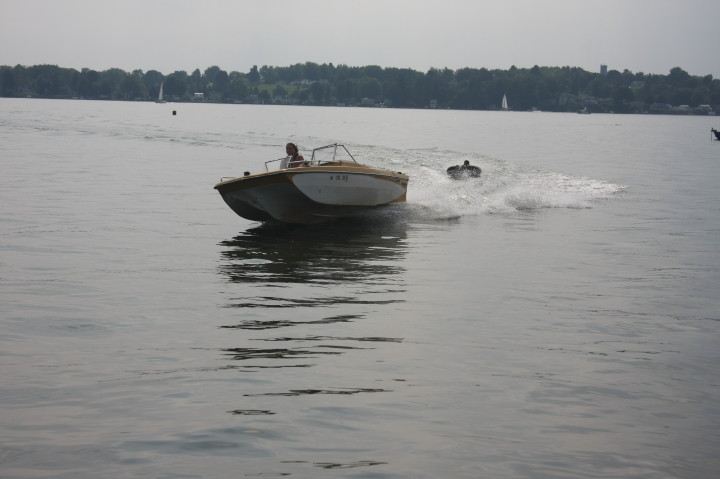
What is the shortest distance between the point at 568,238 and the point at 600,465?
1480 centimetres

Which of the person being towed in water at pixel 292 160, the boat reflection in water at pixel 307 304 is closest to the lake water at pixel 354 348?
the boat reflection in water at pixel 307 304

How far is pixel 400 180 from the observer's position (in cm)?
2464

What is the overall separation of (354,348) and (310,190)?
1143cm

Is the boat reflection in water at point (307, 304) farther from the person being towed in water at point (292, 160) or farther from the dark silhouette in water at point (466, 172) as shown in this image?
the dark silhouette in water at point (466, 172)

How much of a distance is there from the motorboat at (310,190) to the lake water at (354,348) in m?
0.58

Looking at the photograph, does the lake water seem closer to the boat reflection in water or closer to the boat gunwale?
the boat reflection in water

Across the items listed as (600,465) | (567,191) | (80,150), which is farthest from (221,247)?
→ (80,150)

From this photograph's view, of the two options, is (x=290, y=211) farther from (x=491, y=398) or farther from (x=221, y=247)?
(x=491, y=398)

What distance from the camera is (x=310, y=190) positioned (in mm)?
21672

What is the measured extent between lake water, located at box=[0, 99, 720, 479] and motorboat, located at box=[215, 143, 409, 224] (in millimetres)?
576

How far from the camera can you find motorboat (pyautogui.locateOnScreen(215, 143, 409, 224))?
69.7 ft

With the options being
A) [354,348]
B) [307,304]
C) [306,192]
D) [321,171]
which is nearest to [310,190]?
[306,192]

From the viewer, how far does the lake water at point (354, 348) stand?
740cm

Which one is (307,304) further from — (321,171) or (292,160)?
(292,160)
